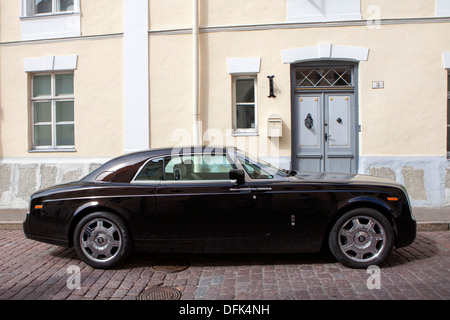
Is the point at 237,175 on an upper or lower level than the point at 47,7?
lower

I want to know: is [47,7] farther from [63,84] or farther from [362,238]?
[362,238]

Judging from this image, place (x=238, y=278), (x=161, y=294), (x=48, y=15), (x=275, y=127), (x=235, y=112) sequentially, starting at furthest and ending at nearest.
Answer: (x=48, y=15)
(x=235, y=112)
(x=275, y=127)
(x=238, y=278)
(x=161, y=294)

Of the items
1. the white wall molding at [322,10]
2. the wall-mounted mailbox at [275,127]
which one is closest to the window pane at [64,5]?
the white wall molding at [322,10]

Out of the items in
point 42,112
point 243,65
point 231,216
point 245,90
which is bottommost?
point 231,216

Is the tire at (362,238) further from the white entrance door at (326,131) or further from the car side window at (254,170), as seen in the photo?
the white entrance door at (326,131)

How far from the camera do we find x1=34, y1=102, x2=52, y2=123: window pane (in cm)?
829

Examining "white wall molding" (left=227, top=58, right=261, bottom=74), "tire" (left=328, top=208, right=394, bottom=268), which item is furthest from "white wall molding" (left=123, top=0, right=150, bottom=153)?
"tire" (left=328, top=208, right=394, bottom=268)

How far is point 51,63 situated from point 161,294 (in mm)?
6836

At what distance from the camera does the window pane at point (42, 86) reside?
8.22 meters

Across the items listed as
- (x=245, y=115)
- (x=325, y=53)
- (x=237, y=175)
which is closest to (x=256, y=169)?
(x=237, y=175)

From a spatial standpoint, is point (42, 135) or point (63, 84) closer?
point (63, 84)

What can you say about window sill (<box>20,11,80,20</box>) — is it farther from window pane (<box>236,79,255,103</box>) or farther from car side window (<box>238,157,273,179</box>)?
car side window (<box>238,157,273,179</box>)

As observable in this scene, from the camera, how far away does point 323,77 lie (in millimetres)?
7555

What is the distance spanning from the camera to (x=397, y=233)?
390 centimetres
